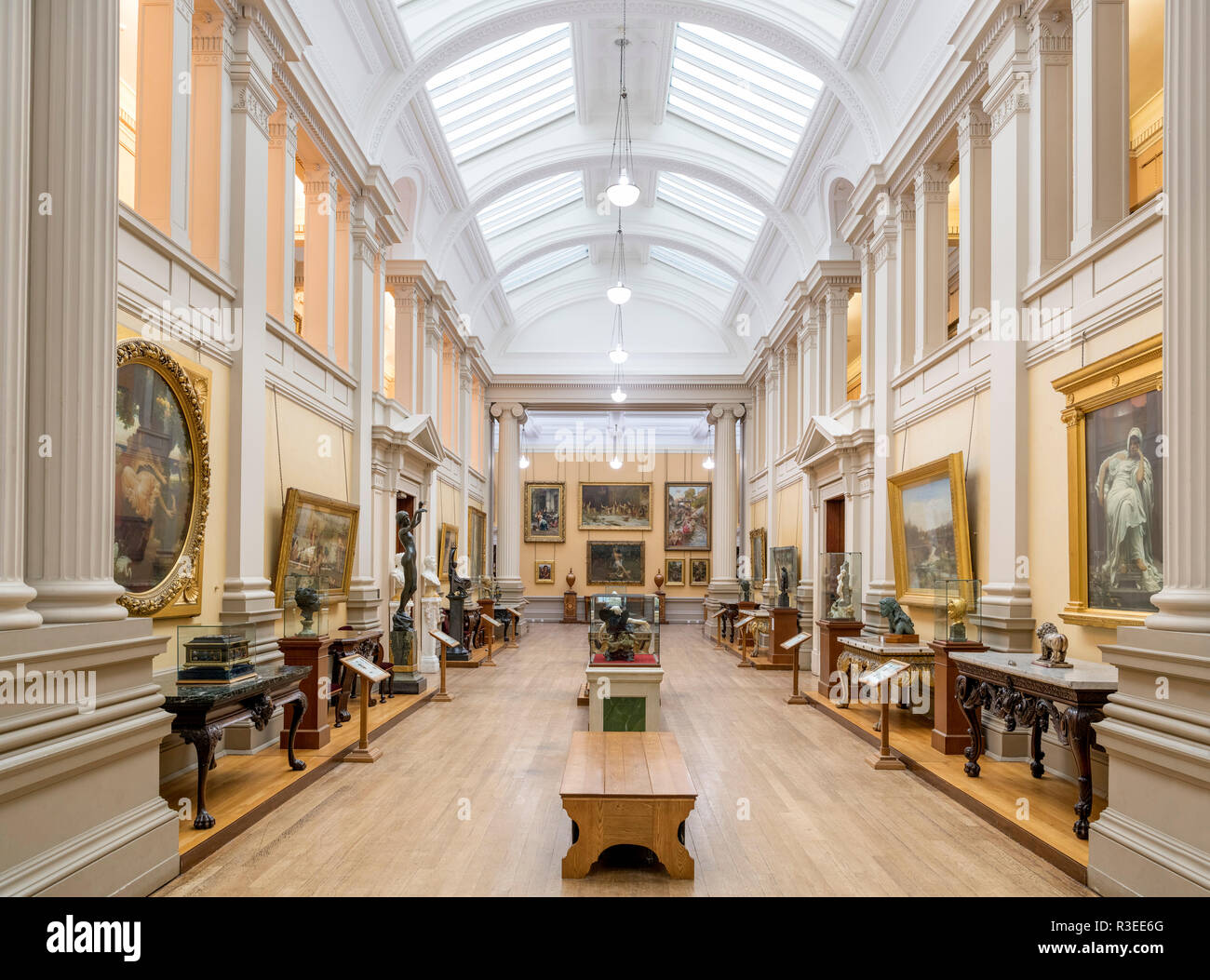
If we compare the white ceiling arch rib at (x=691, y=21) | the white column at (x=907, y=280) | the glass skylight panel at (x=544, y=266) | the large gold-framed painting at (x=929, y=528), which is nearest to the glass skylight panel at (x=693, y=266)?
the glass skylight panel at (x=544, y=266)

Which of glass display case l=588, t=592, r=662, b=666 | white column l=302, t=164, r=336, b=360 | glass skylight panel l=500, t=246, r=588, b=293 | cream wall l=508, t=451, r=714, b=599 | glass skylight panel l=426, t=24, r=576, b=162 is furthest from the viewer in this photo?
cream wall l=508, t=451, r=714, b=599

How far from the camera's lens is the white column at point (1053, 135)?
8.22 meters

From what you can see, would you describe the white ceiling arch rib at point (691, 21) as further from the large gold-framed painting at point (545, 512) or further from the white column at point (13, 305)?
the large gold-framed painting at point (545, 512)

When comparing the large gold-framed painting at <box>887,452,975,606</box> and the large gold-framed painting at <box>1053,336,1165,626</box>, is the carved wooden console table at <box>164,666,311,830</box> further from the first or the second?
the large gold-framed painting at <box>887,452,975,606</box>

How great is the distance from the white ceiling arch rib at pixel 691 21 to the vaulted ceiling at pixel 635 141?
0.09ft

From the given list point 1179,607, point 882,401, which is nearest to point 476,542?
point 882,401

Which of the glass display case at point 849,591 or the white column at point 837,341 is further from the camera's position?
the white column at point 837,341

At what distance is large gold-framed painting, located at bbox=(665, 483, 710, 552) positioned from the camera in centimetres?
3166

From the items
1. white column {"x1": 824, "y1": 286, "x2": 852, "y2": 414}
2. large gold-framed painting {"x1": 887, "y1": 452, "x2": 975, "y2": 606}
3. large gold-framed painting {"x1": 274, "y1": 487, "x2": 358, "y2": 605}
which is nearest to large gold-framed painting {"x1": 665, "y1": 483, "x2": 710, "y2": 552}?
white column {"x1": 824, "y1": 286, "x2": 852, "y2": 414}

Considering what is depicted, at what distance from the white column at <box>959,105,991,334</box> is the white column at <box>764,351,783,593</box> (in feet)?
37.8

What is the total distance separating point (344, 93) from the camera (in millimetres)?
11688

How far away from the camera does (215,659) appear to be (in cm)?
662

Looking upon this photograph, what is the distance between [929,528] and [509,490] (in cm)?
1759

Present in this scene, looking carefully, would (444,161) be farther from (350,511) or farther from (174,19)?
(174,19)
